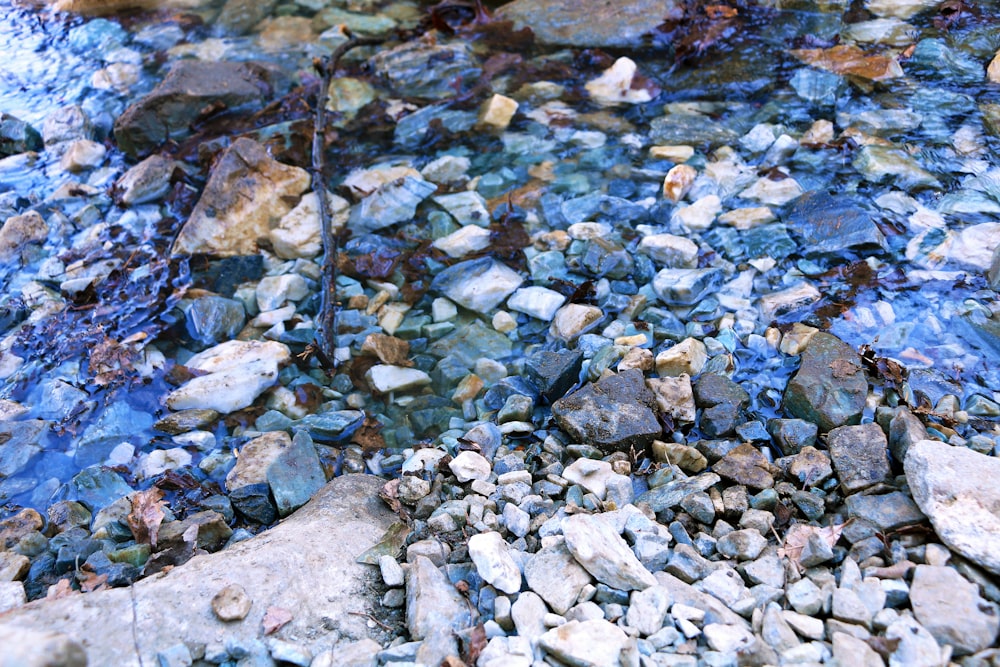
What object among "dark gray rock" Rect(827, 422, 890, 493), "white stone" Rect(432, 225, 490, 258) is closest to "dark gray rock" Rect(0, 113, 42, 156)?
"white stone" Rect(432, 225, 490, 258)

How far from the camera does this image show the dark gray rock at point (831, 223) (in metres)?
3.33

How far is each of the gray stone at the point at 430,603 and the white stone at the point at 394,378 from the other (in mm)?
1103

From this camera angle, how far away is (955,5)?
16.3 ft

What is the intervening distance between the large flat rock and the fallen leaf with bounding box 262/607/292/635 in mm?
12

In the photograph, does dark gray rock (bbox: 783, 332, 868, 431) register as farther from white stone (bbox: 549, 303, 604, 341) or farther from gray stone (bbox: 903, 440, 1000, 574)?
white stone (bbox: 549, 303, 604, 341)

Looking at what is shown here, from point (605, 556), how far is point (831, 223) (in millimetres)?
2271

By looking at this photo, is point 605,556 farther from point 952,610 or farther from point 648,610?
point 952,610

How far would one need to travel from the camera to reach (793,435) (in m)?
2.49

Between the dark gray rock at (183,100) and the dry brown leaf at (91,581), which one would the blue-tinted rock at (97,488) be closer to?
the dry brown leaf at (91,581)

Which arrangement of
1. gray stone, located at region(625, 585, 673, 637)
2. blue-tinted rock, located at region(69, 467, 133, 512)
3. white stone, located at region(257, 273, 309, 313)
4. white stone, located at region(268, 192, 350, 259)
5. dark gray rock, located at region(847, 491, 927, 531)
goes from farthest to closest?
white stone, located at region(268, 192, 350, 259), white stone, located at region(257, 273, 309, 313), blue-tinted rock, located at region(69, 467, 133, 512), dark gray rock, located at region(847, 491, 927, 531), gray stone, located at region(625, 585, 673, 637)

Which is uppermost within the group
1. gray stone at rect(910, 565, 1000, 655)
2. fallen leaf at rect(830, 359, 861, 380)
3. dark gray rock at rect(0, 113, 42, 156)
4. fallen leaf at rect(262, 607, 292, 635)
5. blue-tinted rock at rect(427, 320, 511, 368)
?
dark gray rock at rect(0, 113, 42, 156)

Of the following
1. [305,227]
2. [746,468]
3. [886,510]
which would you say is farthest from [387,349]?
[886,510]

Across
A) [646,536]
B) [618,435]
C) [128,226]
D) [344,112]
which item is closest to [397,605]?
[646,536]

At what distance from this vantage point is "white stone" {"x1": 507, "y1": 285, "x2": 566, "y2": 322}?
3.29 meters
